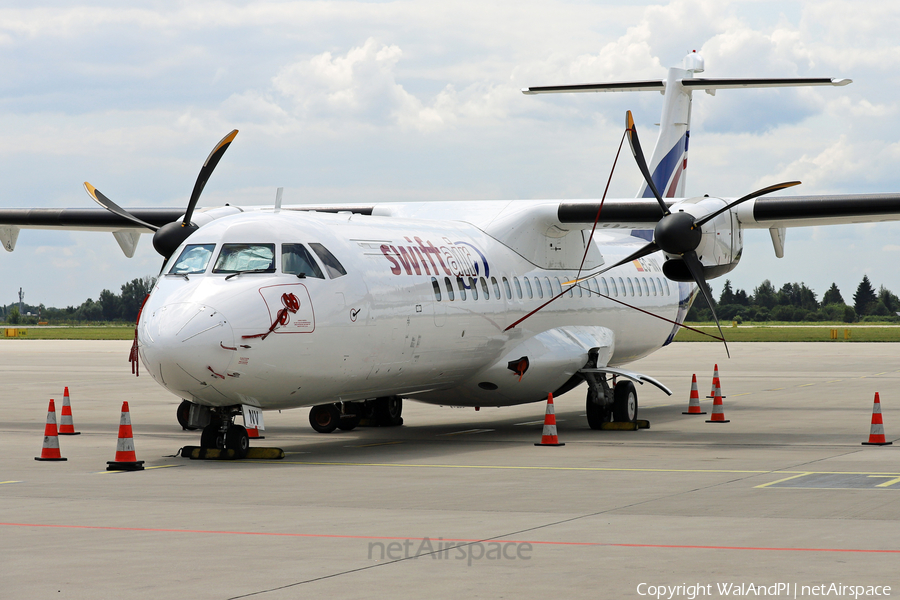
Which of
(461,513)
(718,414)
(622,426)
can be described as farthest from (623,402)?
(461,513)

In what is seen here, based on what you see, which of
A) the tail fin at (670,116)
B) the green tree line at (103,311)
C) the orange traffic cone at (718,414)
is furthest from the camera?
the green tree line at (103,311)

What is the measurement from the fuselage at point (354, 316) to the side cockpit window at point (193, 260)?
0.05 ft

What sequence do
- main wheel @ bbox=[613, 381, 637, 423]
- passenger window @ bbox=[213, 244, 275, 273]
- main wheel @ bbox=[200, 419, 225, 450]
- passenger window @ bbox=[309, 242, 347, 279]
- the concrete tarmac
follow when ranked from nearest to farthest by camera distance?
1. the concrete tarmac
2. passenger window @ bbox=[213, 244, 275, 273]
3. main wheel @ bbox=[200, 419, 225, 450]
4. passenger window @ bbox=[309, 242, 347, 279]
5. main wheel @ bbox=[613, 381, 637, 423]

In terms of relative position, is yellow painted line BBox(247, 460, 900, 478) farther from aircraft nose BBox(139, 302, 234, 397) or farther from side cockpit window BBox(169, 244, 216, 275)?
side cockpit window BBox(169, 244, 216, 275)

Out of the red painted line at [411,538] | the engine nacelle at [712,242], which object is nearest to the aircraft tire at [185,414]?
the red painted line at [411,538]

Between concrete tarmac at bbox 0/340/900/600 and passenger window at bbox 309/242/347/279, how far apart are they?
2.20 m

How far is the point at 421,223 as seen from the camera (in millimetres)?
15570

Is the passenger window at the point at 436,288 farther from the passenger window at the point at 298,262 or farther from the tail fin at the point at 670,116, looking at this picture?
the tail fin at the point at 670,116

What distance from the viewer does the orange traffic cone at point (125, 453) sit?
11.6 metres

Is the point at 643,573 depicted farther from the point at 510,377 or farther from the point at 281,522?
the point at 510,377

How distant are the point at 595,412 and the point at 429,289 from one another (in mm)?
4273

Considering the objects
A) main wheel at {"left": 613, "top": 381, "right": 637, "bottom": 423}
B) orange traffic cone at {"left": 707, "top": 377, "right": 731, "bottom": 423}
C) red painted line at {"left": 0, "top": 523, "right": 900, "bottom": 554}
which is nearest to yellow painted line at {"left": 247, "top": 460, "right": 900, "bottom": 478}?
red painted line at {"left": 0, "top": 523, "right": 900, "bottom": 554}

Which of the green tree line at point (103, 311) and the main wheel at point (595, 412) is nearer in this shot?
the main wheel at point (595, 412)

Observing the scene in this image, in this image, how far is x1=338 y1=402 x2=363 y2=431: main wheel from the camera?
16.9m
